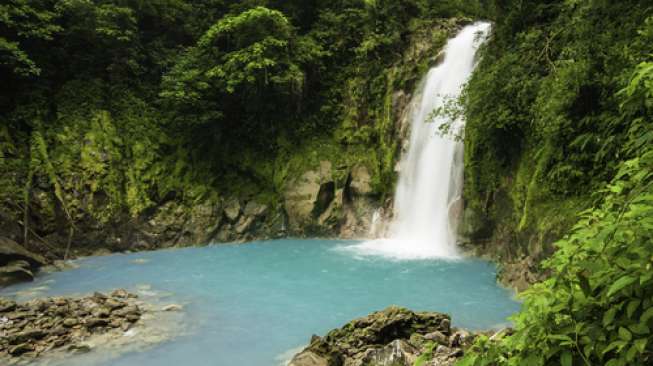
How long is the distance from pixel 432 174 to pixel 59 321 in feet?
34.7

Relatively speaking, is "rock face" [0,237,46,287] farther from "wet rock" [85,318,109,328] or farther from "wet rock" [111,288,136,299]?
"wet rock" [85,318,109,328]

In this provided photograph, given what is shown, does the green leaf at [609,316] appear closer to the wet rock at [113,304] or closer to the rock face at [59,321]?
the rock face at [59,321]

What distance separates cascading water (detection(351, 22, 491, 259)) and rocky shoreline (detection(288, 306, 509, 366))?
5.64m

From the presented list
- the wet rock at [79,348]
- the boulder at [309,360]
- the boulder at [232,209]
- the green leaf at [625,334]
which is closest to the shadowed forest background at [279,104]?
the boulder at [232,209]

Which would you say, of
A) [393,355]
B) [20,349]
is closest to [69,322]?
[20,349]

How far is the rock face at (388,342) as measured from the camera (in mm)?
4555

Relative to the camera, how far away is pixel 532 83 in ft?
24.5

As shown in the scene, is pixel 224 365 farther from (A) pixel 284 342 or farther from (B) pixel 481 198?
(B) pixel 481 198

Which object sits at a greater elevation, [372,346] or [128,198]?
[128,198]

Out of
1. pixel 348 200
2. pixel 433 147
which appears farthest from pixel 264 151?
pixel 433 147

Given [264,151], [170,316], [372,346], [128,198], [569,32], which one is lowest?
[170,316]

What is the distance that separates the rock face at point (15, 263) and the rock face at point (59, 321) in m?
1.96

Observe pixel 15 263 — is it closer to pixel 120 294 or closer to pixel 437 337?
pixel 120 294

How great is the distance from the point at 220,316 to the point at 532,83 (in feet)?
24.6
